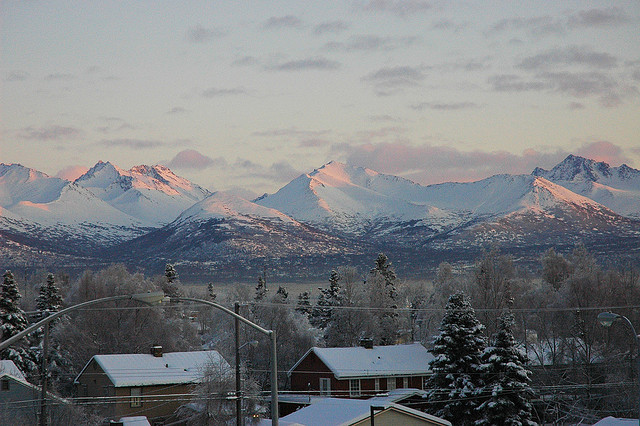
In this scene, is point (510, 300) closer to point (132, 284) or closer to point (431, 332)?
point (431, 332)

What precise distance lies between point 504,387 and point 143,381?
78.1ft

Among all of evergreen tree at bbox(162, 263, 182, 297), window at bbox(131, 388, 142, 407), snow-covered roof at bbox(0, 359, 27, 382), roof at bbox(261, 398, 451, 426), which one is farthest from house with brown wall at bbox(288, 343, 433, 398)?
evergreen tree at bbox(162, 263, 182, 297)

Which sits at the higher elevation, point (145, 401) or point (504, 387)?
point (504, 387)

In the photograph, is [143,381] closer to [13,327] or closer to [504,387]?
[13,327]

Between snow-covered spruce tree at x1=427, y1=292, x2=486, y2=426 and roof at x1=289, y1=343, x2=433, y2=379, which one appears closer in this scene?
snow-covered spruce tree at x1=427, y1=292, x2=486, y2=426

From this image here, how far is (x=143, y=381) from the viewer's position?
61.2 meters

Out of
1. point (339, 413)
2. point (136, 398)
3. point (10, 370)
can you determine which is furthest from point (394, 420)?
point (10, 370)

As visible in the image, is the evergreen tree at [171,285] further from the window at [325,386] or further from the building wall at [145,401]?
the building wall at [145,401]

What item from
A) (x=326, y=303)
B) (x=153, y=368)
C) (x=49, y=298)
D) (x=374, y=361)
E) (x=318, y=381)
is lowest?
(x=318, y=381)

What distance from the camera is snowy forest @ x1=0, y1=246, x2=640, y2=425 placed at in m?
56.0

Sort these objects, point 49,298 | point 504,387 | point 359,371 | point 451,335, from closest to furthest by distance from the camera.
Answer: point 504,387 < point 451,335 < point 359,371 < point 49,298

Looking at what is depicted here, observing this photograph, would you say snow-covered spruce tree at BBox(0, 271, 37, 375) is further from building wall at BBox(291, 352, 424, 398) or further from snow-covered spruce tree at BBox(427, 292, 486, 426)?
snow-covered spruce tree at BBox(427, 292, 486, 426)

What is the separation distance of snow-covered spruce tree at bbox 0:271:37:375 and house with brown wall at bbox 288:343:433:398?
2142 cm

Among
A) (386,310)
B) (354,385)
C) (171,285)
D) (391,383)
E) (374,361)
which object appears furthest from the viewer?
(171,285)
